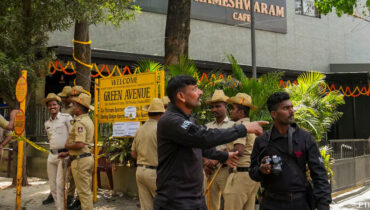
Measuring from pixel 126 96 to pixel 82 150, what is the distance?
1.71 metres

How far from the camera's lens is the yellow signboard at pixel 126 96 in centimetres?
840

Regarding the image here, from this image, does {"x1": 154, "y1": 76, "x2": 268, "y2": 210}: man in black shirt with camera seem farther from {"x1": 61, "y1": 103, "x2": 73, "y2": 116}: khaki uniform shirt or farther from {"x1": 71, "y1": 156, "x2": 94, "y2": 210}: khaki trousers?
{"x1": 61, "y1": 103, "x2": 73, "y2": 116}: khaki uniform shirt

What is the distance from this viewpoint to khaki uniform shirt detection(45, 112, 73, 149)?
8039mm

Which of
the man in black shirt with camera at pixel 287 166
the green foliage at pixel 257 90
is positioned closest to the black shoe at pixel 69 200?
the green foliage at pixel 257 90

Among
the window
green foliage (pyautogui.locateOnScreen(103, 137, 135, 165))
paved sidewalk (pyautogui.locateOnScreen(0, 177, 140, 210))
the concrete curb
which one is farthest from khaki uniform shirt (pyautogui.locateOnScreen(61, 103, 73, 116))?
the window

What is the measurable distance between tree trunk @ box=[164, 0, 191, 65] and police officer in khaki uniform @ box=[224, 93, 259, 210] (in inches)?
180

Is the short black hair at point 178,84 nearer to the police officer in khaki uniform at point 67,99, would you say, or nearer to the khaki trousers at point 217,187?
the khaki trousers at point 217,187

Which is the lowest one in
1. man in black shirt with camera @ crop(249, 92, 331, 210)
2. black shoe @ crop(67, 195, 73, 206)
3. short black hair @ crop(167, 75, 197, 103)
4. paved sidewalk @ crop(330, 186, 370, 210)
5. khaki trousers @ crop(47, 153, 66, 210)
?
paved sidewalk @ crop(330, 186, 370, 210)

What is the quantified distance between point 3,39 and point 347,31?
2308cm

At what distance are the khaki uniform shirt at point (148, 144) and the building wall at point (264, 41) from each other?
1102cm

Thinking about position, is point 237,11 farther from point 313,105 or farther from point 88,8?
point 88,8

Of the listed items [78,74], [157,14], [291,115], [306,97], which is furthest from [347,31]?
[291,115]

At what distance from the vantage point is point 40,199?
399 inches

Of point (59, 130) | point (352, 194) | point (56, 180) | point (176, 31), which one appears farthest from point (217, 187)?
point (352, 194)
